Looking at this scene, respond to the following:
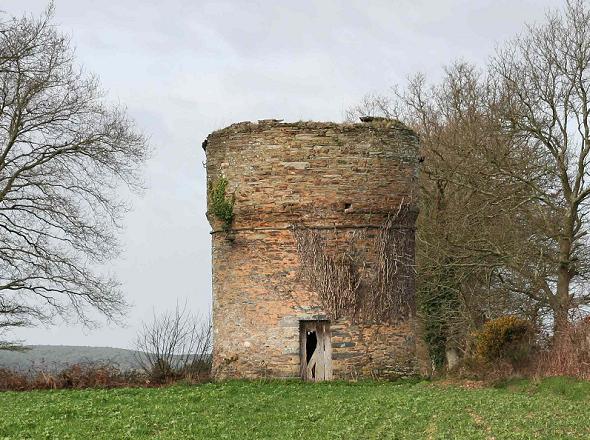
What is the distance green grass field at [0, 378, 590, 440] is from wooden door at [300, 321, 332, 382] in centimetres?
91

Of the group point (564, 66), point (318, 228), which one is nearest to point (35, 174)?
point (318, 228)

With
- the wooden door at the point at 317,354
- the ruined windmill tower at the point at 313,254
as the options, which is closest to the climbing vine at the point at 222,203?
the ruined windmill tower at the point at 313,254

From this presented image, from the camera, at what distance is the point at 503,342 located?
73.7ft

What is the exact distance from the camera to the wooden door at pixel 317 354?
2170 cm

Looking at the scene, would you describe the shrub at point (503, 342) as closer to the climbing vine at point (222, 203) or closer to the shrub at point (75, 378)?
the climbing vine at point (222, 203)

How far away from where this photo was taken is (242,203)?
22.1m

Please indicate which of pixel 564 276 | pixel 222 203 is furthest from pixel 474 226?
pixel 222 203

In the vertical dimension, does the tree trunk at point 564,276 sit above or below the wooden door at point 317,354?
above

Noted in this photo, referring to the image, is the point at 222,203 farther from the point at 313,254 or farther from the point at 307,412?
the point at 307,412

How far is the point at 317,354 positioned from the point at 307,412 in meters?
5.99

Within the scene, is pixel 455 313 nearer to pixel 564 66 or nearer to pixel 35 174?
pixel 564 66

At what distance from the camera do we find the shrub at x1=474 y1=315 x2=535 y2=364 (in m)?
22.4

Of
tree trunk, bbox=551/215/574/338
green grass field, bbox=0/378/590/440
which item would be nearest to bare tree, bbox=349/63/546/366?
tree trunk, bbox=551/215/574/338

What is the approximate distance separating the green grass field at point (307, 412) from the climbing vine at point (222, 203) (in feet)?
13.5
